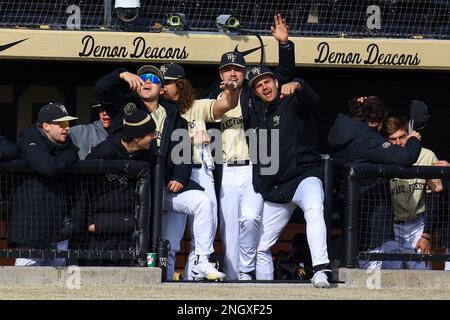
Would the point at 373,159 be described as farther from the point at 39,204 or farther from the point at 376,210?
the point at 39,204

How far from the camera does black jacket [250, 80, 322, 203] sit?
8.77 meters

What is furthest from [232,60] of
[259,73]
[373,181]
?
[373,181]

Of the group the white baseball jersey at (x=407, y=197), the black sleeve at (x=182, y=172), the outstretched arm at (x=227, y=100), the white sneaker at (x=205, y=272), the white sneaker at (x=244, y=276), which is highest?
the outstretched arm at (x=227, y=100)

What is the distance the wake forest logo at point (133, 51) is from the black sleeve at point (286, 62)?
166cm

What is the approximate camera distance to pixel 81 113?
36.2ft

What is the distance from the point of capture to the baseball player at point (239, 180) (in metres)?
8.82

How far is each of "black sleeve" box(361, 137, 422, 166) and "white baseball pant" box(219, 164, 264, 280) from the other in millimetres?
943

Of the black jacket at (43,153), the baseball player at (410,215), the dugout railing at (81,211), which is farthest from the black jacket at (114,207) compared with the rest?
the baseball player at (410,215)

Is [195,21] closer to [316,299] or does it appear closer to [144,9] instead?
[144,9]

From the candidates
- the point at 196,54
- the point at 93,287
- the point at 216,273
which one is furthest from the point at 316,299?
the point at 196,54

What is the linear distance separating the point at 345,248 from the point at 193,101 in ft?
5.43

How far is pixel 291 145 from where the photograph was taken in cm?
880

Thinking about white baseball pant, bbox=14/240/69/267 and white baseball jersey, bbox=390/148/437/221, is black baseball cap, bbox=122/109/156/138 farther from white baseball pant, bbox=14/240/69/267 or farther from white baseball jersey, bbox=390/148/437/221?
white baseball jersey, bbox=390/148/437/221

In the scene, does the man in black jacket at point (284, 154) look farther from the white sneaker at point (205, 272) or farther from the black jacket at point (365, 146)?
the white sneaker at point (205, 272)
